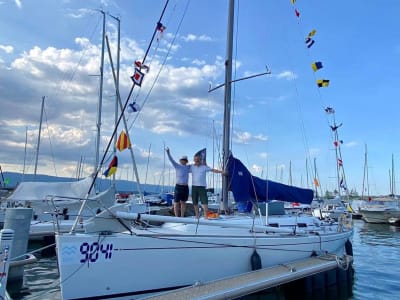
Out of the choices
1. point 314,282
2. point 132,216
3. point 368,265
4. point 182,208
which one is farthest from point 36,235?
point 368,265

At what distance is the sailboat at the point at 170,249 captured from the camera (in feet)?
19.3

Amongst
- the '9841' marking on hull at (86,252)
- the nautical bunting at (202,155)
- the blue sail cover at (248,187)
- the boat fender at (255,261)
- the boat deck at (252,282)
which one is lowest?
the boat deck at (252,282)

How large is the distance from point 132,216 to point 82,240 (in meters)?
1.02

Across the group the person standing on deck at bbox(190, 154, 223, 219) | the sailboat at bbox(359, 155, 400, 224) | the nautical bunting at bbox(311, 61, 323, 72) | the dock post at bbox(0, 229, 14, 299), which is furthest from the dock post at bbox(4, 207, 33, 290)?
the sailboat at bbox(359, 155, 400, 224)

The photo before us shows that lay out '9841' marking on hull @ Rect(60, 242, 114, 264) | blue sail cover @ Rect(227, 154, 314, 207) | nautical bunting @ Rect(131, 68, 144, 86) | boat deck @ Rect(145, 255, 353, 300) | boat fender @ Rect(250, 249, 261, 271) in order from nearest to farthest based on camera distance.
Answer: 1. '9841' marking on hull @ Rect(60, 242, 114, 264)
2. boat deck @ Rect(145, 255, 353, 300)
3. nautical bunting @ Rect(131, 68, 144, 86)
4. boat fender @ Rect(250, 249, 261, 271)
5. blue sail cover @ Rect(227, 154, 314, 207)

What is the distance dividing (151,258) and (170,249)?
1.28 ft

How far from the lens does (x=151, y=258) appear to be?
6406 mm

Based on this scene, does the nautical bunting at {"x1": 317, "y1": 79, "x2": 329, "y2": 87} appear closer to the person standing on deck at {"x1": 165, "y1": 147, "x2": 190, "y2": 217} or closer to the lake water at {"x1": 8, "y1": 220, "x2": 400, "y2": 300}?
the lake water at {"x1": 8, "y1": 220, "x2": 400, "y2": 300}

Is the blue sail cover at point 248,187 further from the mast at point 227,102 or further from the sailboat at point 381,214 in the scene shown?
the sailboat at point 381,214

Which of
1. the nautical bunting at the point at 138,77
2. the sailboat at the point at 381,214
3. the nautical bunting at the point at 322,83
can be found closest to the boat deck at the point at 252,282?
the nautical bunting at the point at 138,77

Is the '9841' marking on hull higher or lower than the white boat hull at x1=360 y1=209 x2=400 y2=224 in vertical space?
higher

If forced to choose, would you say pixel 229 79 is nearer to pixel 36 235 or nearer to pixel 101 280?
pixel 101 280

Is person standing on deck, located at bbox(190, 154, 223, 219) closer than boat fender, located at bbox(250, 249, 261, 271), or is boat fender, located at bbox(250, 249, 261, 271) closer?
boat fender, located at bbox(250, 249, 261, 271)

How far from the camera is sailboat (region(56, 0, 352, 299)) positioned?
5.89 metres
